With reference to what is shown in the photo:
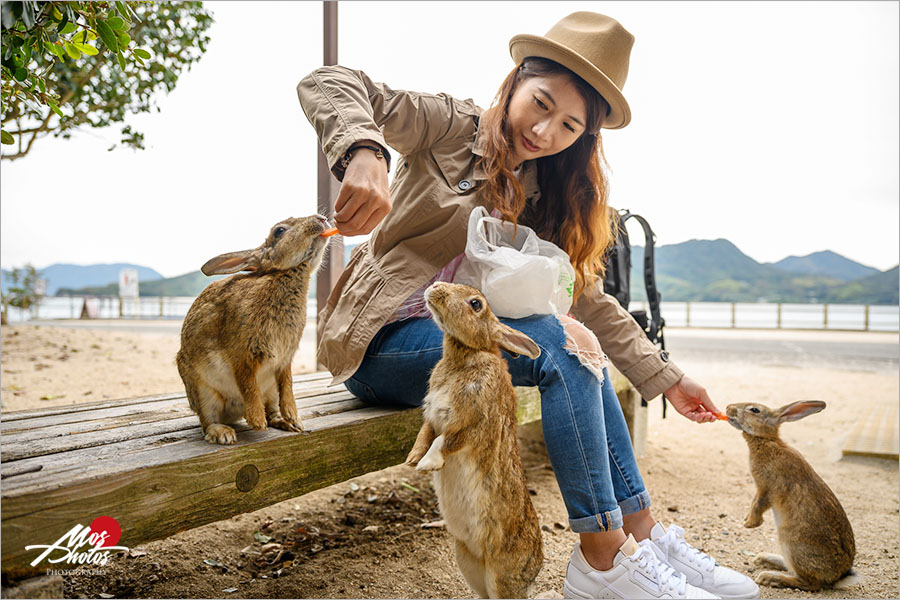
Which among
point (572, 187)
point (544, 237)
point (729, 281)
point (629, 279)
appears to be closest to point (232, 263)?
point (544, 237)

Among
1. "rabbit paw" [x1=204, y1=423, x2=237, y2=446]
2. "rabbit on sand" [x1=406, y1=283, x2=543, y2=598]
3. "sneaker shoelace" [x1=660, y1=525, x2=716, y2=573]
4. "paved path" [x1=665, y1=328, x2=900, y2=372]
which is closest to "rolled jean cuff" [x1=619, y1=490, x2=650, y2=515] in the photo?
"sneaker shoelace" [x1=660, y1=525, x2=716, y2=573]

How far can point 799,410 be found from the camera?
215 centimetres

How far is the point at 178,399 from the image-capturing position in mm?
2332

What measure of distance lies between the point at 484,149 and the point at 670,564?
139 cm

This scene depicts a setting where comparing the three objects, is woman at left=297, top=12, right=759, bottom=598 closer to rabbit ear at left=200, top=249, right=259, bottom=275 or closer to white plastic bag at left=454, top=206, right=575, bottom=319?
white plastic bag at left=454, top=206, right=575, bottom=319

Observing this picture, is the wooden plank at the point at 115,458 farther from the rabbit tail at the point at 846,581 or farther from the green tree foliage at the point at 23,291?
the green tree foliage at the point at 23,291

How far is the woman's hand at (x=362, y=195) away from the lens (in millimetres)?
1465

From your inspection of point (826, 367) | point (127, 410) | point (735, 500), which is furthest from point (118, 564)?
point (826, 367)

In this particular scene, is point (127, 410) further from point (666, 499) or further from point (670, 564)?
point (666, 499)

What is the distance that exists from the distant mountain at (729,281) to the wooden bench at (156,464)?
2086 mm

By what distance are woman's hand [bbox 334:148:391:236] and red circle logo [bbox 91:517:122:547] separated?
0.83 m

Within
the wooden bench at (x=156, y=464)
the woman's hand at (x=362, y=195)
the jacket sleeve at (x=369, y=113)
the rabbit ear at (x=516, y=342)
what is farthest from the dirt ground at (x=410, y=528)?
the jacket sleeve at (x=369, y=113)

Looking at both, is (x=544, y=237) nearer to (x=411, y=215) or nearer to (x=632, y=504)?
(x=411, y=215)

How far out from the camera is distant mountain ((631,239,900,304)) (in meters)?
3.86
